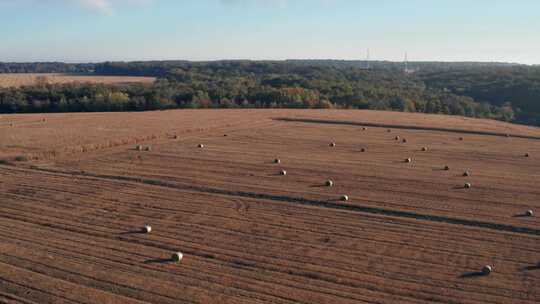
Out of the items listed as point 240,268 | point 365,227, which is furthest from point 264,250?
point 365,227

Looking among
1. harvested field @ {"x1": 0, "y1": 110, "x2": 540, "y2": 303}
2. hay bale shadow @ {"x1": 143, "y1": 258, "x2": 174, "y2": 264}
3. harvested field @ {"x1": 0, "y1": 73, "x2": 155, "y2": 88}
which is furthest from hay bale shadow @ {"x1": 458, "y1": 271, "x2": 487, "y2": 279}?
harvested field @ {"x1": 0, "y1": 73, "x2": 155, "y2": 88}

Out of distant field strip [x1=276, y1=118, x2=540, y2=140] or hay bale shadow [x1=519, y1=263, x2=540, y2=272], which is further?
distant field strip [x1=276, y1=118, x2=540, y2=140]

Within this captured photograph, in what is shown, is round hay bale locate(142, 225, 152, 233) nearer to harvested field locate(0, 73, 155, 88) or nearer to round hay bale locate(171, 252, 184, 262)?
round hay bale locate(171, 252, 184, 262)

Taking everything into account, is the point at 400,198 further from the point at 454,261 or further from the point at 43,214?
the point at 43,214

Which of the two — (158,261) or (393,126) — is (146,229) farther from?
(393,126)


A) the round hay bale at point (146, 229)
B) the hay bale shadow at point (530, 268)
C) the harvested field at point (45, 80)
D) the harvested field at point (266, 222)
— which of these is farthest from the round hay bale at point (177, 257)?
the harvested field at point (45, 80)

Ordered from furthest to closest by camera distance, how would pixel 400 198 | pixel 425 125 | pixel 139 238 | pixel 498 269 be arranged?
pixel 425 125, pixel 400 198, pixel 139 238, pixel 498 269

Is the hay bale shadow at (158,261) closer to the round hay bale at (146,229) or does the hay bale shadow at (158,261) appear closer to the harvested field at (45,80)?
the round hay bale at (146,229)

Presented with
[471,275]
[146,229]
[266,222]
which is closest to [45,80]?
[146,229]
